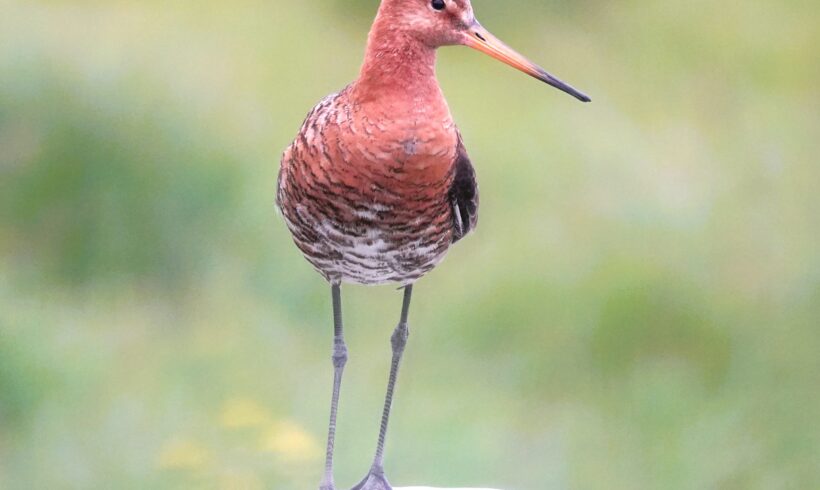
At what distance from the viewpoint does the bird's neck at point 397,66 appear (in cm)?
250

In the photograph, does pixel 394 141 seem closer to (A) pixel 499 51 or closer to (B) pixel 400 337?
(A) pixel 499 51

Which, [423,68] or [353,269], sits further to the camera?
[353,269]

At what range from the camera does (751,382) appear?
4.68 metres

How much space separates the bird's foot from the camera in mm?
3098

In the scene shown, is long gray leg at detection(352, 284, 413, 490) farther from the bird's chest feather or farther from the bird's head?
the bird's head

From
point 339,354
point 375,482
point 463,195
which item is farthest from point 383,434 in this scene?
point 463,195

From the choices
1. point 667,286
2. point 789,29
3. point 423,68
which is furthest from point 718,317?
point 423,68

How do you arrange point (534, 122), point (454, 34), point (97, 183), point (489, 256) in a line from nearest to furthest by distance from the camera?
point (454, 34) → point (97, 183) → point (489, 256) → point (534, 122)

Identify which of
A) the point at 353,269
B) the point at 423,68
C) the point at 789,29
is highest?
the point at 789,29

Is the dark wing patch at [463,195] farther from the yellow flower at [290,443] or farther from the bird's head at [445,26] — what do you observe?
the yellow flower at [290,443]

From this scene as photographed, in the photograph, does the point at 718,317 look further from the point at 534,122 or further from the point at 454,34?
the point at 454,34

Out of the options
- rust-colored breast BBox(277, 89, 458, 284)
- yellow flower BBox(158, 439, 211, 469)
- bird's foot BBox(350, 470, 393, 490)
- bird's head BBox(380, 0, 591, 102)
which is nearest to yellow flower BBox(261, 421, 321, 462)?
yellow flower BBox(158, 439, 211, 469)

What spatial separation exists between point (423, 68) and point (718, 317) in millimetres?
2670

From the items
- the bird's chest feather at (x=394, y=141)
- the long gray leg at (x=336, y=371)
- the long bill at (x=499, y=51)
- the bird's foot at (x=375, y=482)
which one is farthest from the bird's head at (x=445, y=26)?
the bird's foot at (x=375, y=482)
